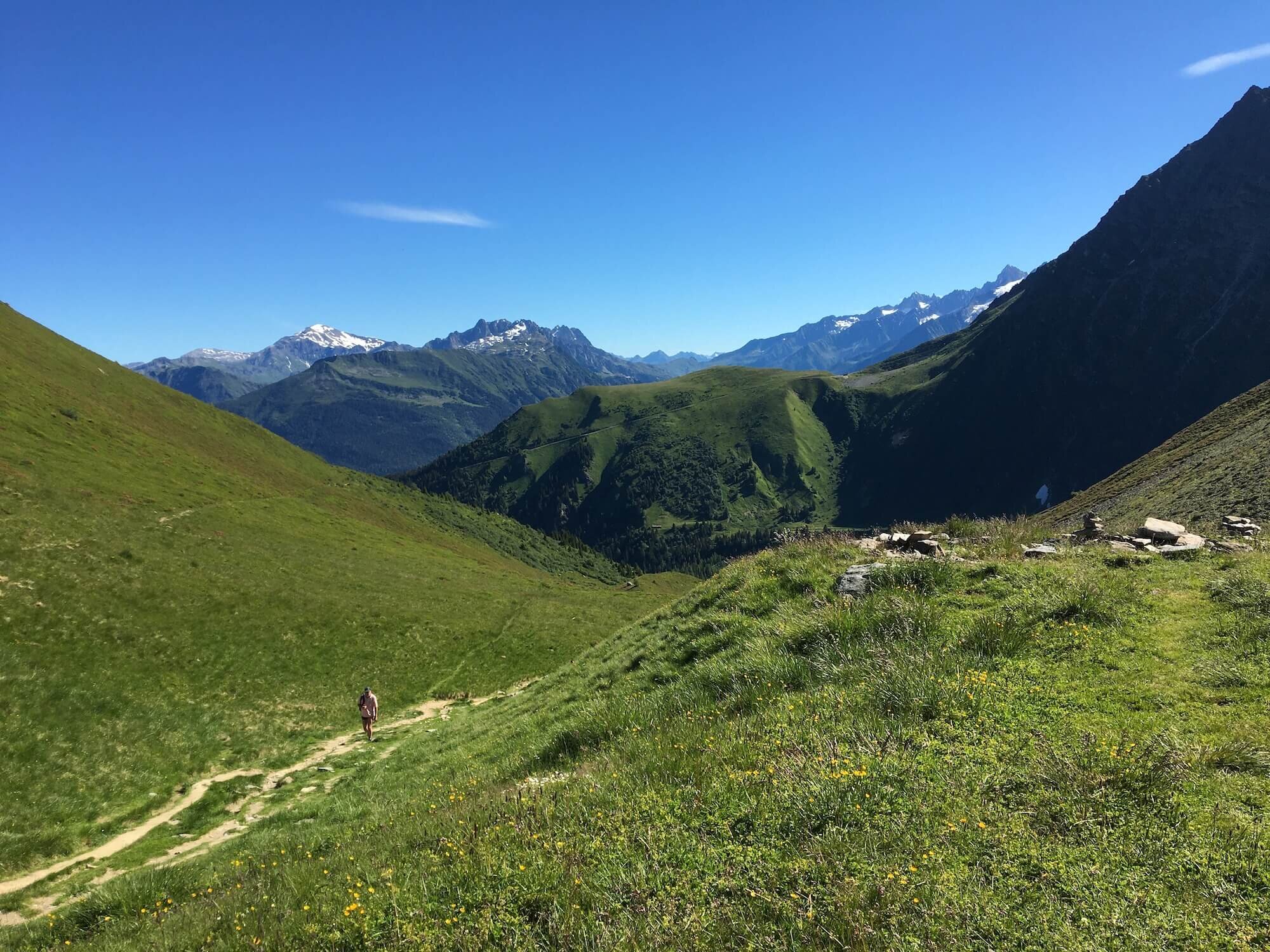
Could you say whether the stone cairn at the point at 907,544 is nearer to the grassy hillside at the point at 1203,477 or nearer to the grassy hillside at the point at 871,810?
the grassy hillside at the point at 871,810

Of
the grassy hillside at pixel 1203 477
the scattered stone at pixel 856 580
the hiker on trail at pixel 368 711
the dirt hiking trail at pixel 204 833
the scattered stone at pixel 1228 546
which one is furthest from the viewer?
the grassy hillside at pixel 1203 477

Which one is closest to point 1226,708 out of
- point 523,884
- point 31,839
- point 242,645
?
point 523,884

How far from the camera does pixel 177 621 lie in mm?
33969

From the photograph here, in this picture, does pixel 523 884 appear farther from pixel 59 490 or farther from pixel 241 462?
pixel 241 462

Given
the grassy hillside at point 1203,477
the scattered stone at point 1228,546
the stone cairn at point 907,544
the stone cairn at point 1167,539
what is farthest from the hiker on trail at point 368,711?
the grassy hillside at point 1203,477

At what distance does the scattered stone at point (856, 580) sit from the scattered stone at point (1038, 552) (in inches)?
160

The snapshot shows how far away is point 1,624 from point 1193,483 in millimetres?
63581

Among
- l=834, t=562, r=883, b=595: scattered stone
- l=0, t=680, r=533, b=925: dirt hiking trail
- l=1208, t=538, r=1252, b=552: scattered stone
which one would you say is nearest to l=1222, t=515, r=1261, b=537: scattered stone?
l=1208, t=538, r=1252, b=552: scattered stone

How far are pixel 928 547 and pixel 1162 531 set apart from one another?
6.44 meters

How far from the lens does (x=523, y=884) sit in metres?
6.36

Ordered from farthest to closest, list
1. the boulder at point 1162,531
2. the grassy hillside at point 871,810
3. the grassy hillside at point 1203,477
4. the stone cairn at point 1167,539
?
1. the grassy hillside at point 1203,477
2. the boulder at point 1162,531
3. the stone cairn at point 1167,539
4. the grassy hillside at point 871,810

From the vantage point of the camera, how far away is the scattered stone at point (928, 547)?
15.4m

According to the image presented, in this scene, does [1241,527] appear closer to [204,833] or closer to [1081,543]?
[1081,543]

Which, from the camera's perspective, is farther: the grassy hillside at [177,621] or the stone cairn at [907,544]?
the grassy hillside at [177,621]
